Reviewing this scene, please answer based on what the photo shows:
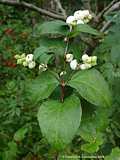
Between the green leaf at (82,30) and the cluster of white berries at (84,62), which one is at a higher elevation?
the green leaf at (82,30)

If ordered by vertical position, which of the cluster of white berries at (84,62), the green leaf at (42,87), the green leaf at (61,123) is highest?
the cluster of white berries at (84,62)

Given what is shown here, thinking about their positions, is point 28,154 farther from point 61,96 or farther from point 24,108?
point 61,96

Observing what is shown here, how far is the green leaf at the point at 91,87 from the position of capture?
3.32 ft

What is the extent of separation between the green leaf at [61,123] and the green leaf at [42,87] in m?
0.05

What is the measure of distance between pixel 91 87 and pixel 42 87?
136 mm

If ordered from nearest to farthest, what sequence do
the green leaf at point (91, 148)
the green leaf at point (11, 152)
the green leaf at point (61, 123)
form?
1. the green leaf at point (61, 123)
2. the green leaf at point (91, 148)
3. the green leaf at point (11, 152)

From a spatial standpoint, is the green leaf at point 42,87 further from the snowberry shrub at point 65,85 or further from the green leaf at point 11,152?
the green leaf at point 11,152

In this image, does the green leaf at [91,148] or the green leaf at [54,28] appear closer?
the green leaf at [54,28]

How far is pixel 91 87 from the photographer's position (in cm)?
102

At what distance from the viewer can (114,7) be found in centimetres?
187

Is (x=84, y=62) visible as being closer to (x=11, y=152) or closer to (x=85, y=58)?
(x=85, y=58)

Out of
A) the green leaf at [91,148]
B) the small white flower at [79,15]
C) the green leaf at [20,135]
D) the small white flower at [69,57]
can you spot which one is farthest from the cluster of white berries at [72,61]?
the green leaf at [20,135]

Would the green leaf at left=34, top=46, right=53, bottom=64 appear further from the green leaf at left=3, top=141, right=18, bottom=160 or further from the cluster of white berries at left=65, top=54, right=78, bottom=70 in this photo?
the green leaf at left=3, top=141, right=18, bottom=160

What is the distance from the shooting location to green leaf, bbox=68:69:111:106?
1.01m
